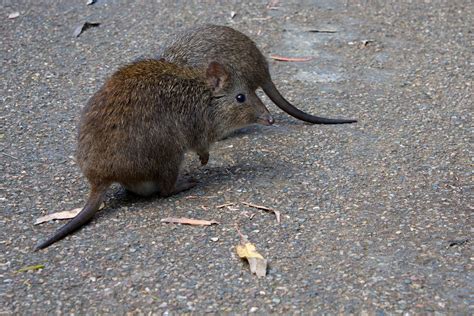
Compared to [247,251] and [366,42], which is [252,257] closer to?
[247,251]

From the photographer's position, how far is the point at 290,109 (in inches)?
267

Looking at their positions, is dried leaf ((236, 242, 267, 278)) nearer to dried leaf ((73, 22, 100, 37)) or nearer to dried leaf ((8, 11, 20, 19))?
dried leaf ((73, 22, 100, 37))

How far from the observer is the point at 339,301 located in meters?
4.39

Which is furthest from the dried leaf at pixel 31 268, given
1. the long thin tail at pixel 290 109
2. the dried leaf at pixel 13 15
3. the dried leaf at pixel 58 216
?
the dried leaf at pixel 13 15

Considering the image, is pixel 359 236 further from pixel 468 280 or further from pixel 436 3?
pixel 436 3

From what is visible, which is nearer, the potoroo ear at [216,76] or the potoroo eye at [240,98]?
the potoroo ear at [216,76]

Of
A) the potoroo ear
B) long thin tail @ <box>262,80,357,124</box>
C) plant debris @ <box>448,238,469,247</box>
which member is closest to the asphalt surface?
plant debris @ <box>448,238,469,247</box>

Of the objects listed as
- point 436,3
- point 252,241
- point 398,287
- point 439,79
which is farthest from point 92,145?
point 436,3

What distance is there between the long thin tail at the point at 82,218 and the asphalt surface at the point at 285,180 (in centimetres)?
Result: 5

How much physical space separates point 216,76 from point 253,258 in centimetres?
169

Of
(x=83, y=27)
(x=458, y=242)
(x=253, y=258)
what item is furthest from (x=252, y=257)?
(x=83, y=27)

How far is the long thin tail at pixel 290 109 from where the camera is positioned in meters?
6.70

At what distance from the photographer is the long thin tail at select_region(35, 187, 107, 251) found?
16.3 feet

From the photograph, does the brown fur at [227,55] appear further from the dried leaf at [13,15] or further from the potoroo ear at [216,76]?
the dried leaf at [13,15]
